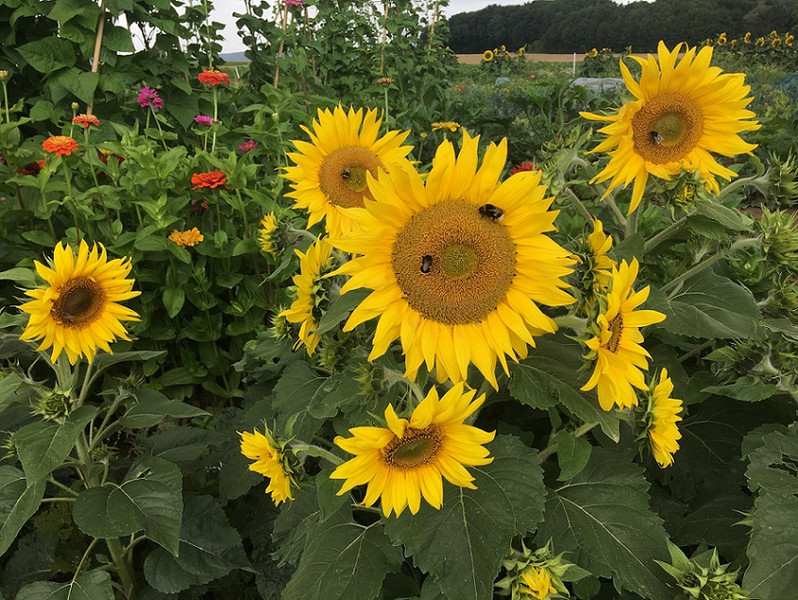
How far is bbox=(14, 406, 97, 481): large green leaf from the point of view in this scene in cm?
152

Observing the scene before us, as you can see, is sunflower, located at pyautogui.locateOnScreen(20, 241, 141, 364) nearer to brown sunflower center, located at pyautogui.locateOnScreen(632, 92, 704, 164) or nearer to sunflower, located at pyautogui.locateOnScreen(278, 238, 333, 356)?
sunflower, located at pyautogui.locateOnScreen(278, 238, 333, 356)

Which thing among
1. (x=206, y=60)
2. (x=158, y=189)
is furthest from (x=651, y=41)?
(x=158, y=189)

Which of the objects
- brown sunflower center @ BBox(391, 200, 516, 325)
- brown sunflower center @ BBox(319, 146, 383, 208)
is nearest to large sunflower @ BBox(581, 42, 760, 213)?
brown sunflower center @ BBox(391, 200, 516, 325)

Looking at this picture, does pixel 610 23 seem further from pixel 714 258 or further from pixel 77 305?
pixel 77 305

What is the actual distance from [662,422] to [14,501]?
5.70ft

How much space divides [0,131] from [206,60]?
2.48 metres

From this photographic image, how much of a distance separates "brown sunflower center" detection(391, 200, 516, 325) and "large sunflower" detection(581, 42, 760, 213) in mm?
524

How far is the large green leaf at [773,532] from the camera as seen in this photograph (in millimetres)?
1203

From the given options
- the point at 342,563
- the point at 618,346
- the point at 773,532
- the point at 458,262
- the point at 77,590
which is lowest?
the point at 77,590

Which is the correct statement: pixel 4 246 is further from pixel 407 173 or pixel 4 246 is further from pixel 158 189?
pixel 407 173

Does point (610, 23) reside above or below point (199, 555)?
above

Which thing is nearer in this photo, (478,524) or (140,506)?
(478,524)

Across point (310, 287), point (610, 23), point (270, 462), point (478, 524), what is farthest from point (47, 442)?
point (610, 23)

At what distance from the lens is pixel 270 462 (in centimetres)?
134
